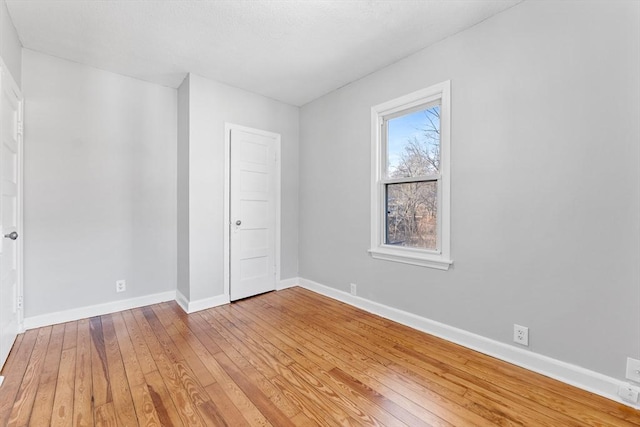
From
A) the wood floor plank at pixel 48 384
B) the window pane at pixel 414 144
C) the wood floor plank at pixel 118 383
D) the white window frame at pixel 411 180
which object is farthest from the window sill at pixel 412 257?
the wood floor plank at pixel 48 384

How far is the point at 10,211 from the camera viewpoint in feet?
7.77

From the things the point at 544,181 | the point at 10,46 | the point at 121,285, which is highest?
the point at 10,46

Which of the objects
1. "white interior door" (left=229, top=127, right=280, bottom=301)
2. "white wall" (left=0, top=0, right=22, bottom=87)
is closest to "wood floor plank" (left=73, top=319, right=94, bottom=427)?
"white interior door" (left=229, top=127, right=280, bottom=301)

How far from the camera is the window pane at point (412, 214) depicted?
2764 millimetres

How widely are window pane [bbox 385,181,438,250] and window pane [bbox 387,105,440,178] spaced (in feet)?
0.47

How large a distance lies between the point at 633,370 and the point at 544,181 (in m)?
1.22

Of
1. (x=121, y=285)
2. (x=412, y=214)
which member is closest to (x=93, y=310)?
(x=121, y=285)

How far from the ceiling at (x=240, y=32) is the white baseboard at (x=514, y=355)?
2.57 metres

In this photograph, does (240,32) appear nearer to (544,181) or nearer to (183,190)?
(183,190)

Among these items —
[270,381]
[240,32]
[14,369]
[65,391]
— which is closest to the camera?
[65,391]

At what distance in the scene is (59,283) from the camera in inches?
113

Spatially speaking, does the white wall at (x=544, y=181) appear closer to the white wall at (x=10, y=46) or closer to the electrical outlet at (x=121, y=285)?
the electrical outlet at (x=121, y=285)

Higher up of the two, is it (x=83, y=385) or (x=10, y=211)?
(x=10, y=211)

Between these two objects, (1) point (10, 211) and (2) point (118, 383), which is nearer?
(2) point (118, 383)
